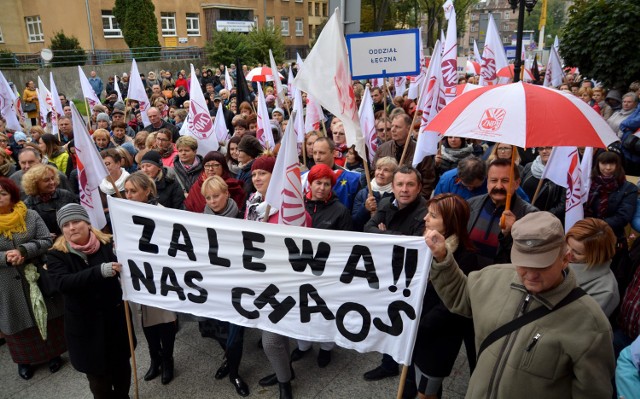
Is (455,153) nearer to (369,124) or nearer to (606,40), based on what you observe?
(369,124)

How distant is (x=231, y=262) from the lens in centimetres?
335

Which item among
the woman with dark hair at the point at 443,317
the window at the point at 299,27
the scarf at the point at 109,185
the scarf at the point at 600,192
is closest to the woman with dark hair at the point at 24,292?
the scarf at the point at 109,185

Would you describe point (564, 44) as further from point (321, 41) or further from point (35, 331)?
point (35, 331)

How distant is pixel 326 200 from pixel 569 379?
96.3 inches

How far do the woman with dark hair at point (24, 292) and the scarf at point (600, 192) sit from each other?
17.4 feet

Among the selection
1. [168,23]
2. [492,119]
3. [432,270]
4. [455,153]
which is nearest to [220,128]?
[455,153]

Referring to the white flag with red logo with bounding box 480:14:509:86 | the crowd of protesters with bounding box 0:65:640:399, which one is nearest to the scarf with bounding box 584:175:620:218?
the crowd of protesters with bounding box 0:65:640:399

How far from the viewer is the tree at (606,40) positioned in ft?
31.8

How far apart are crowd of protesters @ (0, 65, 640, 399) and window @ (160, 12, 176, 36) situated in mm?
35594

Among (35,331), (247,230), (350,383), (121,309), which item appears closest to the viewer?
(247,230)

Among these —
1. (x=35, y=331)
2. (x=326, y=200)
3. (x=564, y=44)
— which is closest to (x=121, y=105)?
(x=35, y=331)

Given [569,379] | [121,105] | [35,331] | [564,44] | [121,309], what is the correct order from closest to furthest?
[569,379] < [121,309] < [35,331] < [121,105] < [564,44]

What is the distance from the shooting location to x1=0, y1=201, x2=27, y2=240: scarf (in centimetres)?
411

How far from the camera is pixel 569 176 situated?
176 inches
